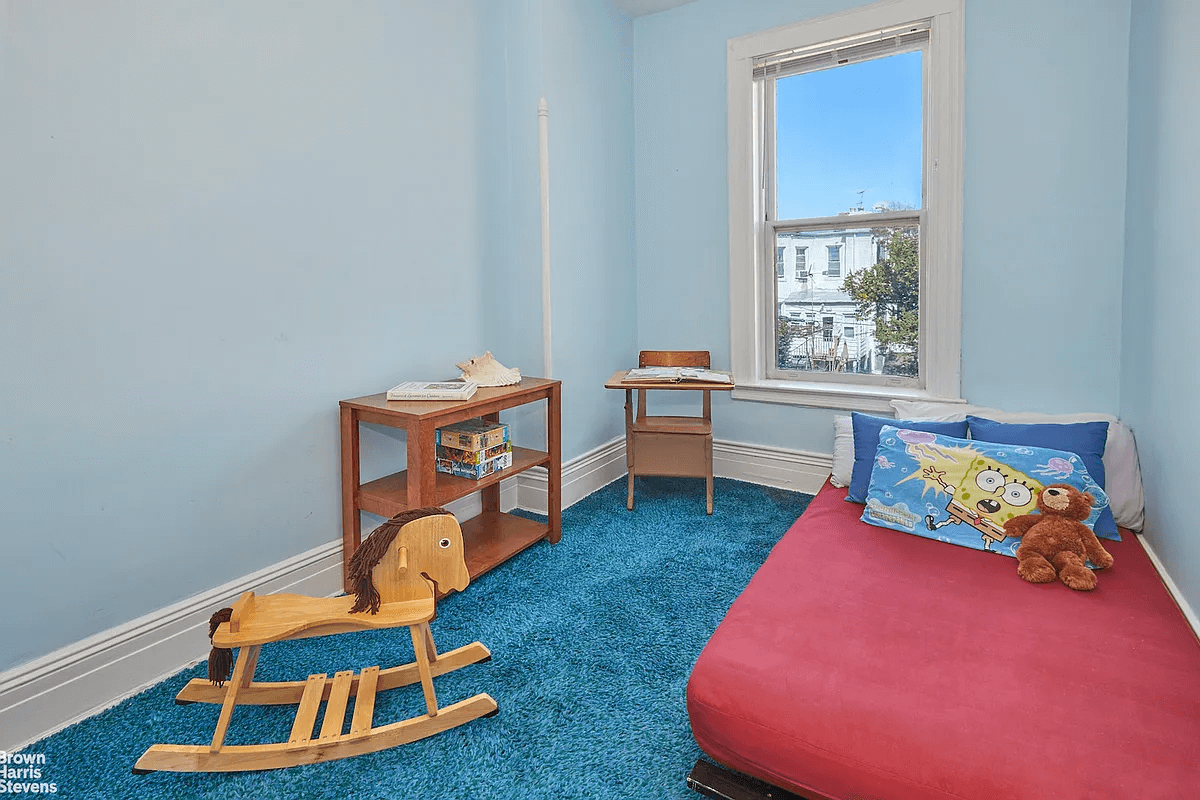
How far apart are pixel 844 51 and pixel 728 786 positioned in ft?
10.5

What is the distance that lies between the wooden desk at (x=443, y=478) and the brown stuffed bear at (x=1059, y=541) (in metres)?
1.67

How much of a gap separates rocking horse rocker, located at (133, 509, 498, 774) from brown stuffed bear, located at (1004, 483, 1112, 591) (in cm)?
151

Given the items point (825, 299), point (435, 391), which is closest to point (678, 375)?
point (825, 299)

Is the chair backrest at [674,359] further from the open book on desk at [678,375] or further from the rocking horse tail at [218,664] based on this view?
the rocking horse tail at [218,664]

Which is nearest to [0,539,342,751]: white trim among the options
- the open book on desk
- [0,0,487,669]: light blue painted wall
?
[0,0,487,669]: light blue painted wall

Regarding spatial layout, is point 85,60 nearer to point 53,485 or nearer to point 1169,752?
point 53,485

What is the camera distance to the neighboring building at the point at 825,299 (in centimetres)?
316

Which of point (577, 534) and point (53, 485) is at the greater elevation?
point (53, 485)

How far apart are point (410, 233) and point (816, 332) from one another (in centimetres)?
209

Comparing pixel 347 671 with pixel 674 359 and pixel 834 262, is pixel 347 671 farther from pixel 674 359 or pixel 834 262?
pixel 834 262

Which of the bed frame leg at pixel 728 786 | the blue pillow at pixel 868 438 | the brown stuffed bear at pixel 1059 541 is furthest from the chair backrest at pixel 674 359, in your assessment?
the bed frame leg at pixel 728 786

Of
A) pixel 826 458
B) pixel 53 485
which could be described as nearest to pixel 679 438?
pixel 826 458

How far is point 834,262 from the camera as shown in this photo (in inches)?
127

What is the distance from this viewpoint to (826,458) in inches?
127
